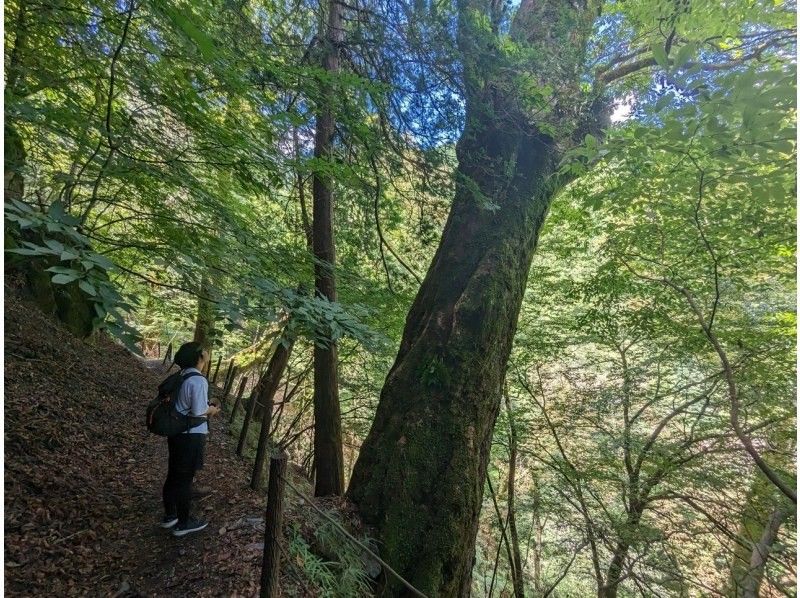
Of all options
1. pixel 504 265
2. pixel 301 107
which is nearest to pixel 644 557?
pixel 504 265

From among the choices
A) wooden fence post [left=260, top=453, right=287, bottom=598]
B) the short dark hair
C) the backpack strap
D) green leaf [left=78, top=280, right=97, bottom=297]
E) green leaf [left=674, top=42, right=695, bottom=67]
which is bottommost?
wooden fence post [left=260, top=453, right=287, bottom=598]

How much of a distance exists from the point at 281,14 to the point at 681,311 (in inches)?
246

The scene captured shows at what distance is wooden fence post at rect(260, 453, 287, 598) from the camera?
2.24m

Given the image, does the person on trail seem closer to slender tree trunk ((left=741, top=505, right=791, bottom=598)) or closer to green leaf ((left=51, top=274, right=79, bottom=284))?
green leaf ((left=51, top=274, right=79, bottom=284))

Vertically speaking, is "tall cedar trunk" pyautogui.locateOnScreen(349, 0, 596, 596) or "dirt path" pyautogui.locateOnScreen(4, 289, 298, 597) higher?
"tall cedar trunk" pyautogui.locateOnScreen(349, 0, 596, 596)

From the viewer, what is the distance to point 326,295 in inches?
177

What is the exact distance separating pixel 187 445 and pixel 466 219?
10.4 feet

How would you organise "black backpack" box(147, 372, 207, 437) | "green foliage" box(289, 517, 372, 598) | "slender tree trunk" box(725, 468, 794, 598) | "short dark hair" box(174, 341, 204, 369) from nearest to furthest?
"green foliage" box(289, 517, 372, 598) → "black backpack" box(147, 372, 207, 437) → "short dark hair" box(174, 341, 204, 369) → "slender tree trunk" box(725, 468, 794, 598)

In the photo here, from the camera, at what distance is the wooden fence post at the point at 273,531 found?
2.24 meters

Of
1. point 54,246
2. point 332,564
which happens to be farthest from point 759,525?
point 54,246

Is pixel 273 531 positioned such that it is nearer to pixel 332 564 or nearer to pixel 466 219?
pixel 332 564

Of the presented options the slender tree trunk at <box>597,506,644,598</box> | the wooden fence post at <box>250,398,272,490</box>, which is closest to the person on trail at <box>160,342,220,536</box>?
the wooden fence post at <box>250,398,272,490</box>

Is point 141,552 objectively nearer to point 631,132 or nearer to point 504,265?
point 504,265

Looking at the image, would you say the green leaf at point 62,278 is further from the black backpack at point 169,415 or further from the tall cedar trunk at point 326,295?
the tall cedar trunk at point 326,295
